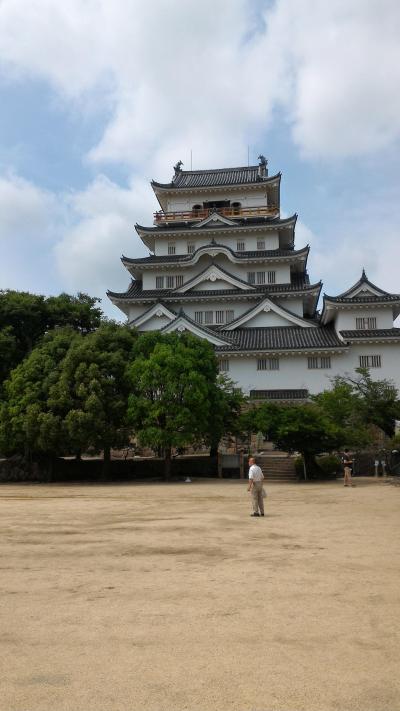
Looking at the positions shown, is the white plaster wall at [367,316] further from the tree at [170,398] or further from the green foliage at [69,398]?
the green foliage at [69,398]

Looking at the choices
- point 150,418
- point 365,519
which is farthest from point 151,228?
point 365,519

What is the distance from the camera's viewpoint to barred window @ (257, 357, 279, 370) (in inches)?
1507

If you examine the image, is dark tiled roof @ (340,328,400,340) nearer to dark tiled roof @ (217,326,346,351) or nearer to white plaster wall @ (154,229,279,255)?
dark tiled roof @ (217,326,346,351)

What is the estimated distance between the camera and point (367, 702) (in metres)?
4.09

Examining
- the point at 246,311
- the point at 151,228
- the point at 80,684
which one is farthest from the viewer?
the point at 151,228

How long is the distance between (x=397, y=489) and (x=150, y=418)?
10.8 m

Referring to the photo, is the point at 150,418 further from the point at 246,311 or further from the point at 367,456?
the point at 246,311

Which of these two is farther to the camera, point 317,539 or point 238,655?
point 317,539

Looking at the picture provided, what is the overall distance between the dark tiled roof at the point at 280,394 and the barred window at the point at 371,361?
4783 mm

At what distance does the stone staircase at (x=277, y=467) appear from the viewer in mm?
28766

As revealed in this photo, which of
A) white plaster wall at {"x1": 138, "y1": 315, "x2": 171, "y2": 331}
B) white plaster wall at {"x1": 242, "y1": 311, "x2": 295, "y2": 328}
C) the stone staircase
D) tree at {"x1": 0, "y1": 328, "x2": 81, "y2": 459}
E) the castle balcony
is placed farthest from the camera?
the castle balcony

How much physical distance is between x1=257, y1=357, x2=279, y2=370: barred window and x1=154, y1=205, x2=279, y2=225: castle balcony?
14271 millimetres

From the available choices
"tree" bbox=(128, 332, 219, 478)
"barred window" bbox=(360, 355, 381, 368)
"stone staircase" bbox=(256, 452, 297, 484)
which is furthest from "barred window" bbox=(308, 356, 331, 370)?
"tree" bbox=(128, 332, 219, 478)

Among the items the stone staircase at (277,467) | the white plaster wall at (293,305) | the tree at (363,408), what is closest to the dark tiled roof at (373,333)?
the white plaster wall at (293,305)
